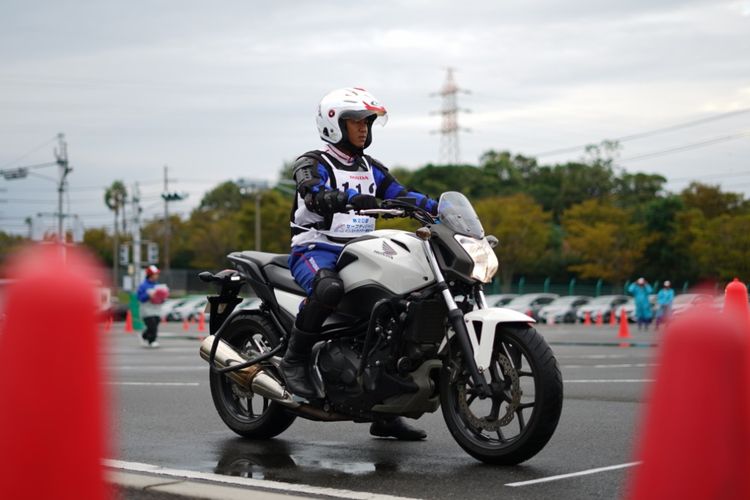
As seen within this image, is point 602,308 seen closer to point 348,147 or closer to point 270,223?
point 270,223

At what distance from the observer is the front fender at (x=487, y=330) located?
6090 mm

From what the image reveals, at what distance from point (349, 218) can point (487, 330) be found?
4.93 feet

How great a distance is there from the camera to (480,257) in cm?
641

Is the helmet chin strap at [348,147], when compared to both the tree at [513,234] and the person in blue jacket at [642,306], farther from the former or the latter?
the tree at [513,234]

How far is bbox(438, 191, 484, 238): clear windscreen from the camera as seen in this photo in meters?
6.53

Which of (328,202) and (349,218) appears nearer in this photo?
(328,202)

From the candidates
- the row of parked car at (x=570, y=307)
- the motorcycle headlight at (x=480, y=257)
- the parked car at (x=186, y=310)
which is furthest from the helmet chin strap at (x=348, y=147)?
the parked car at (x=186, y=310)

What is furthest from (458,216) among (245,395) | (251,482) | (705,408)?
(705,408)

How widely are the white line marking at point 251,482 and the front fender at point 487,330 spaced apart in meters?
1.19

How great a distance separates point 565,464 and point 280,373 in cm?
184

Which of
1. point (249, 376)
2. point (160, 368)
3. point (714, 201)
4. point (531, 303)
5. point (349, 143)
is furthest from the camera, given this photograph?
point (714, 201)

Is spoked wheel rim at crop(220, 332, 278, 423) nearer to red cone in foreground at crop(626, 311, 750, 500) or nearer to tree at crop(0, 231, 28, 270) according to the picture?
tree at crop(0, 231, 28, 270)

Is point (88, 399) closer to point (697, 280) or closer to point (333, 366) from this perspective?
point (333, 366)

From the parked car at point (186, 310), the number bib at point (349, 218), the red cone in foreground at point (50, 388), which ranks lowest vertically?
the parked car at point (186, 310)
